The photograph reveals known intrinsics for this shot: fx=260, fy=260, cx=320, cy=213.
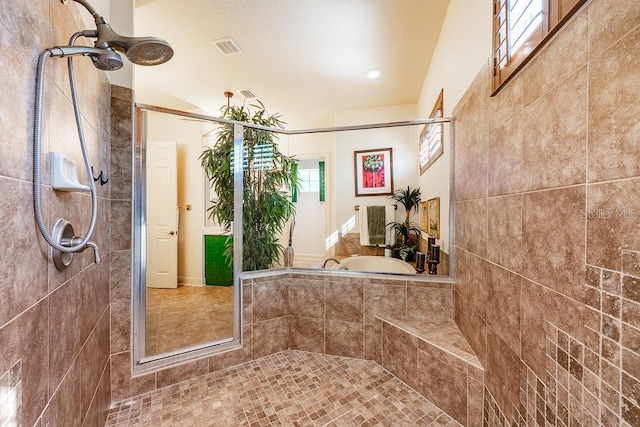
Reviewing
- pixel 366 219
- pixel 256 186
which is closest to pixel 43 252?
pixel 256 186

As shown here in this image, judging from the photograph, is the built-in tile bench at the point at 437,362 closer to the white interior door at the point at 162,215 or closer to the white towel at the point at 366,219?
the white towel at the point at 366,219

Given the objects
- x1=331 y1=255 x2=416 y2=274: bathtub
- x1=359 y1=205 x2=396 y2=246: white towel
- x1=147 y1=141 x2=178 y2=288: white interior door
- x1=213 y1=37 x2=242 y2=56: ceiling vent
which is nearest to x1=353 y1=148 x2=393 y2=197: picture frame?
x1=359 y1=205 x2=396 y2=246: white towel

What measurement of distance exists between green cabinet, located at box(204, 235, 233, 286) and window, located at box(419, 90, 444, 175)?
6.20 ft

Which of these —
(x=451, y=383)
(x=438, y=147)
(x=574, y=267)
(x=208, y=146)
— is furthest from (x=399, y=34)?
(x=451, y=383)

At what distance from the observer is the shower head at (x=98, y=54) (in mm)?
832

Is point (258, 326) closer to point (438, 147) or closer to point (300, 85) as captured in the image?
point (438, 147)

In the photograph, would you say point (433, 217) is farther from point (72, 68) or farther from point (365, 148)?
point (72, 68)

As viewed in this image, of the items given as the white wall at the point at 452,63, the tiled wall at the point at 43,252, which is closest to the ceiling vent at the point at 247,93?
the white wall at the point at 452,63

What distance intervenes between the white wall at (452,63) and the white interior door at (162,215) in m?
2.13

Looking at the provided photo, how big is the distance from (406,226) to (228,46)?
245cm


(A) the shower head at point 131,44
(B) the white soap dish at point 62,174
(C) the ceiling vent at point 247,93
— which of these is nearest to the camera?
(B) the white soap dish at point 62,174

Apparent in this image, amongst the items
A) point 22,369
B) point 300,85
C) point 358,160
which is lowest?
point 22,369

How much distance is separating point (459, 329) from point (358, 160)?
1616 millimetres

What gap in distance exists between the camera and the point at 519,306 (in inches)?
40.5
